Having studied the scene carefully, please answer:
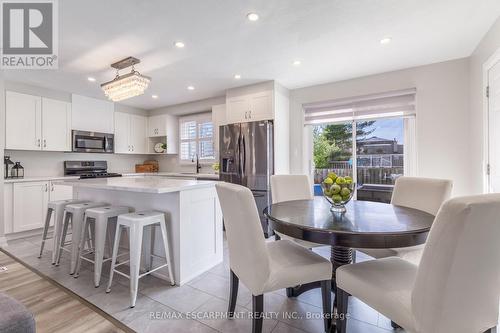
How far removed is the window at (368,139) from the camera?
3.40 m

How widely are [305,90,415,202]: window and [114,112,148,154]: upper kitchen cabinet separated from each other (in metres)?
3.79

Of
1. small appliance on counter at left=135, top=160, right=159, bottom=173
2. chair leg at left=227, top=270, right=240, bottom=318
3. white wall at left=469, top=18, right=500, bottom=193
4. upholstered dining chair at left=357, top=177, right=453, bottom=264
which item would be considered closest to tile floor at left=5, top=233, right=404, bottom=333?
chair leg at left=227, top=270, right=240, bottom=318

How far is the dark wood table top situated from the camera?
Answer: 1.24 m

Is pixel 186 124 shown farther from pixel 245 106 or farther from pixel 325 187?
pixel 325 187

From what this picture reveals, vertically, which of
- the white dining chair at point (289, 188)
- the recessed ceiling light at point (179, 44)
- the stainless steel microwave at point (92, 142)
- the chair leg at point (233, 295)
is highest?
the recessed ceiling light at point (179, 44)

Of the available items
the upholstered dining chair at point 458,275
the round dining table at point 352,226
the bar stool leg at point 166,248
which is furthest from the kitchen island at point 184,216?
the upholstered dining chair at point 458,275

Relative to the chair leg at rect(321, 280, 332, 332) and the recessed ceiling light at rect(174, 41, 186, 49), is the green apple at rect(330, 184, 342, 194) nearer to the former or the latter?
the chair leg at rect(321, 280, 332, 332)

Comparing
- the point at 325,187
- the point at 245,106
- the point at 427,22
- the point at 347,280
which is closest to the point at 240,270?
the point at 347,280

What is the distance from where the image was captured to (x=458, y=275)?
0.92 m

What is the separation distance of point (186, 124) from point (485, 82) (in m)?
4.95

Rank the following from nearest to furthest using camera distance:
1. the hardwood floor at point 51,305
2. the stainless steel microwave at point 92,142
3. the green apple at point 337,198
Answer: the hardwood floor at point 51,305 → the green apple at point 337,198 → the stainless steel microwave at point 92,142

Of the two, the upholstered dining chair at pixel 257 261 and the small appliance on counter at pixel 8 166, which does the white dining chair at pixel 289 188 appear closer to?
the upholstered dining chair at pixel 257 261

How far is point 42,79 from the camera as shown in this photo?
3.63 meters

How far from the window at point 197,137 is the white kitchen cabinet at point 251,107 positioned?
1.00 metres
